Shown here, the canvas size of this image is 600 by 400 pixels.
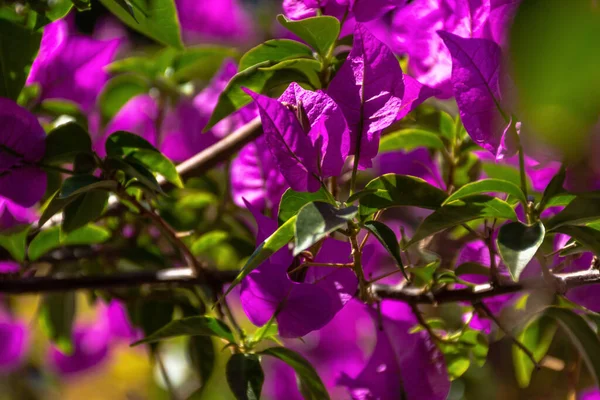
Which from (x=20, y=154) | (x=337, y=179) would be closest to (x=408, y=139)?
(x=337, y=179)

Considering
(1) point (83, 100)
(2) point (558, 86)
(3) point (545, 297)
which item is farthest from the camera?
(1) point (83, 100)

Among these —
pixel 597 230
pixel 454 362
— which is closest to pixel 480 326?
pixel 454 362

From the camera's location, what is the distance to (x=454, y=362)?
548 mm

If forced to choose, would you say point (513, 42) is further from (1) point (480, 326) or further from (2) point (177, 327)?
(1) point (480, 326)

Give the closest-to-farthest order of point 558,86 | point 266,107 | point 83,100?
point 558,86 → point 266,107 → point 83,100

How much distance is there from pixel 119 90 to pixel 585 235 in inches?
19.9

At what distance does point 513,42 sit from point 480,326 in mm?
441

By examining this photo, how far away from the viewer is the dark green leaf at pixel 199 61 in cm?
68

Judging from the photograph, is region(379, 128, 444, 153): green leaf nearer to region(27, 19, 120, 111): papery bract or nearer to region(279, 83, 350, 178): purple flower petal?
region(279, 83, 350, 178): purple flower petal

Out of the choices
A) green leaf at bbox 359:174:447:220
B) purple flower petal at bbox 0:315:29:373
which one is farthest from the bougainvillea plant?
purple flower petal at bbox 0:315:29:373

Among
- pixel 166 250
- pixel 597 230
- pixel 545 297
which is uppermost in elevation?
pixel 597 230

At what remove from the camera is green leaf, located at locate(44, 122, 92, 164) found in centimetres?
46

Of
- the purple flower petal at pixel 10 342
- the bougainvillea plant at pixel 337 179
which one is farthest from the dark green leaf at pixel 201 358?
the purple flower petal at pixel 10 342

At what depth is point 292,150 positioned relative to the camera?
39 centimetres
